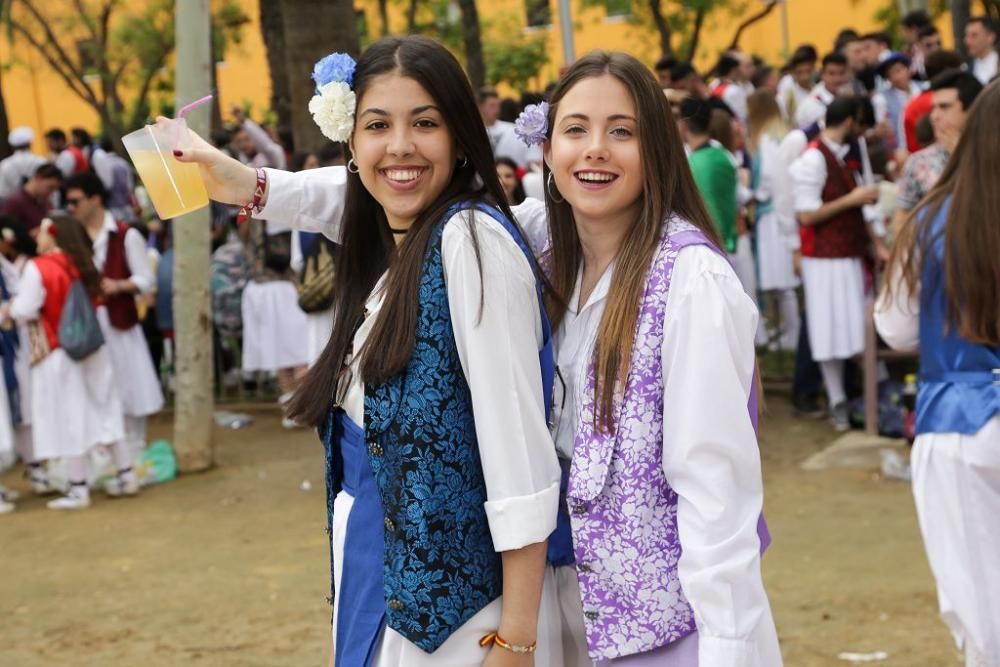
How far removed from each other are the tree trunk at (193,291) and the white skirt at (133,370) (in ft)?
1.48

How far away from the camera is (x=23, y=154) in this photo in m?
16.2

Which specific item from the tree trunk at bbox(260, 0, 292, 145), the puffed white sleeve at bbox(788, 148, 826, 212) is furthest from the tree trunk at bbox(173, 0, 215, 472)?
the tree trunk at bbox(260, 0, 292, 145)

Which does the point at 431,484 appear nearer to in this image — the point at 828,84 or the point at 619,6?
the point at 828,84

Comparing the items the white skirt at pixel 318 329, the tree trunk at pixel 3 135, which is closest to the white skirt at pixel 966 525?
the white skirt at pixel 318 329

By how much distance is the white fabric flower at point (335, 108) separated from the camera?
2.77 metres

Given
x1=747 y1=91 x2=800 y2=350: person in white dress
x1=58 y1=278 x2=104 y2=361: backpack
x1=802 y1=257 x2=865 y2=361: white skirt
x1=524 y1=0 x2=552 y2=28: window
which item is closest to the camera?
x1=58 y1=278 x2=104 y2=361: backpack

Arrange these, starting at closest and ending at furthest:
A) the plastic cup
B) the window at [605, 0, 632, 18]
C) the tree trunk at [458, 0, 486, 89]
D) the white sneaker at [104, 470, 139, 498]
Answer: the plastic cup → the white sneaker at [104, 470, 139, 498] → the tree trunk at [458, 0, 486, 89] → the window at [605, 0, 632, 18]

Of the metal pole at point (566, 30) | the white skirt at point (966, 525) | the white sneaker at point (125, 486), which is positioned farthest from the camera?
the metal pole at point (566, 30)

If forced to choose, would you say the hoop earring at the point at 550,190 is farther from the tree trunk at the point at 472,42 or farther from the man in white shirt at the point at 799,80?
the tree trunk at the point at 472,42

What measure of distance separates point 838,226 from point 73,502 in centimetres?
494

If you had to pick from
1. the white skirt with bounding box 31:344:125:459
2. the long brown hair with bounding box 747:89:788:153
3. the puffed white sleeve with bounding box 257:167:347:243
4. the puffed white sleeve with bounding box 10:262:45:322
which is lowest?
the white skirt with bounding box 31:344:125:459

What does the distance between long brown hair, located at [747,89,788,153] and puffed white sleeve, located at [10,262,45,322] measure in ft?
17.2

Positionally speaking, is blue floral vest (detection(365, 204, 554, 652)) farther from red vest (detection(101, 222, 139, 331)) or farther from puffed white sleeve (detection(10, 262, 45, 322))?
red vest (detection(101, 222, 139, 331))

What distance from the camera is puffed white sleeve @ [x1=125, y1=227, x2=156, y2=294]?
8906 millimetres
